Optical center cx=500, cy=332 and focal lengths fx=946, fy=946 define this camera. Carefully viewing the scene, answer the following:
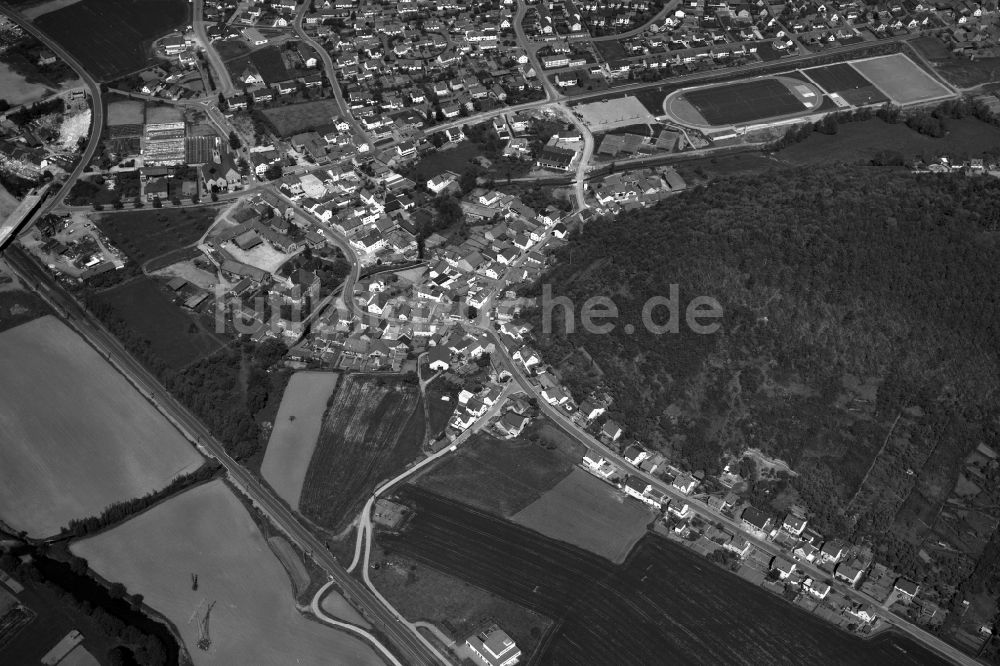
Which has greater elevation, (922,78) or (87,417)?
(87,417)

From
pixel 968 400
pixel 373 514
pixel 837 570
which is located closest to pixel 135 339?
pixel 373 514

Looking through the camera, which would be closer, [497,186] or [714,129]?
[497,186]

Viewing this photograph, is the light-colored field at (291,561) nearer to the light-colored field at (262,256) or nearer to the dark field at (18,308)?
the light-colored field at (262,256)

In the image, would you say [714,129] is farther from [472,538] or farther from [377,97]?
[472,538]

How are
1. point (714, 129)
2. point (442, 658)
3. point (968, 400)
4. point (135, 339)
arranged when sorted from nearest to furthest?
point (442, 658)
point (968, 400)
point (135, 339)
point (714, 129)

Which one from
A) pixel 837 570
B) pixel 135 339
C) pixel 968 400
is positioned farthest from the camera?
pixel 135 339

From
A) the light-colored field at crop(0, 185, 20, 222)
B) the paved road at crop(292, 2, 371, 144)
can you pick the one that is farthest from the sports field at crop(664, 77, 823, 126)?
the light-colored field at crop(0, 185, 20, 222)

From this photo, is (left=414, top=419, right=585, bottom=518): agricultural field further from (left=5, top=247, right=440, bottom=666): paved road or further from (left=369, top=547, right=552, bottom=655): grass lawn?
(left=5, top=247, right=440, bottom=666): paved road
